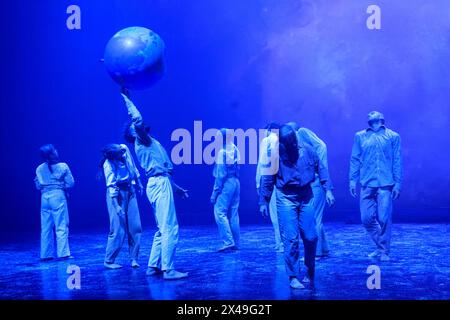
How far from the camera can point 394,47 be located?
10469mm

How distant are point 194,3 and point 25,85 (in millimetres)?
3595

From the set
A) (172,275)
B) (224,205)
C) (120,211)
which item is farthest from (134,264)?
(224,205)

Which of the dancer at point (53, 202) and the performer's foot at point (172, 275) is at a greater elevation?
the dancer at point (53, 202)

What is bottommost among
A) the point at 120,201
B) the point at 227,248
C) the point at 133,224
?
the point at 227,248

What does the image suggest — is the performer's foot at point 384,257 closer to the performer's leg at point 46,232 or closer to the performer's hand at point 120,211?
the performer's hand at point 120,211

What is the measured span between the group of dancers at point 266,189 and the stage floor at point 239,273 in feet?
0.77

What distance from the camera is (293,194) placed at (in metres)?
4.89

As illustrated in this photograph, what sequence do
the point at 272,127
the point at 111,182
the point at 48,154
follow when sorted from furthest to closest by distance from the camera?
the point at 48,154
the point at 272,127
the point at 111,182

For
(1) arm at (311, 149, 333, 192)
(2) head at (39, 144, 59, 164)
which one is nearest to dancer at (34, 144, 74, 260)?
(2) head at (39, 144, 59, 164)

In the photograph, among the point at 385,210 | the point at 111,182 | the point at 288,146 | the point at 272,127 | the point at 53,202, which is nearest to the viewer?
the point at 288,146

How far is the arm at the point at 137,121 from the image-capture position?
524cm

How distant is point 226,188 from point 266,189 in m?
2.20

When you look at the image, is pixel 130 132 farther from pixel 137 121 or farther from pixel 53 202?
pixel 53 202

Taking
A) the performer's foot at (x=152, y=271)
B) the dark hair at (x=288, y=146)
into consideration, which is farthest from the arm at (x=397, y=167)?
the performer's foot at (x=152, y=271)
